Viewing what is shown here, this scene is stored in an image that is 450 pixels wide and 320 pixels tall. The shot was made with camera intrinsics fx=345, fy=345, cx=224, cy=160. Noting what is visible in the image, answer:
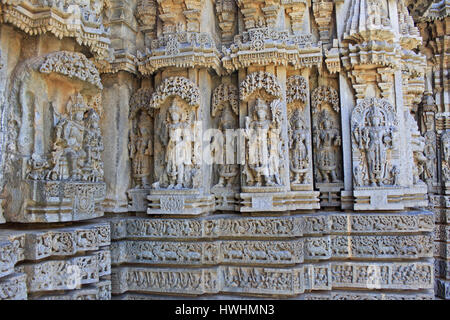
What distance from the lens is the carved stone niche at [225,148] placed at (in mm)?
6887

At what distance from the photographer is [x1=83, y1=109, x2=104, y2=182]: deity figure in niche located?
18.5 ft

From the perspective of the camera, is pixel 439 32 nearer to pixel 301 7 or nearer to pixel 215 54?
pixel 301 7

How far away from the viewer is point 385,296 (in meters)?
6.26

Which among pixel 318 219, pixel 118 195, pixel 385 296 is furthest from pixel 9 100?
pixel 385 296

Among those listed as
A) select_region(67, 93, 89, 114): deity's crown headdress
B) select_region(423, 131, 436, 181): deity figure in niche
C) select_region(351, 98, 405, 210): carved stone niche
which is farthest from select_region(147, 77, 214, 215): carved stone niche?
select_region(423, 131, 436, 181): deity figure in niche

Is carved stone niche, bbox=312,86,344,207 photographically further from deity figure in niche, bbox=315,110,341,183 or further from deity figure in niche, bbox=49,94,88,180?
deity figure in niche, bbox=49,94,88,180

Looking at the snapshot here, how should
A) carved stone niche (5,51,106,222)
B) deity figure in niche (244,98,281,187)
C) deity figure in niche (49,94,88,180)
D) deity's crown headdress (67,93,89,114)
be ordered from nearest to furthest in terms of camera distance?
1. carved stone niche (5,51,106,222)
2. deity figure in niche (49,94,88,180)
3. deity's crown headdress (67,93,89,114)
4. deity figure in niche (244,98,281,187)

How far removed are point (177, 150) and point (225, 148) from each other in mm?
1010

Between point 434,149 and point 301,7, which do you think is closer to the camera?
Answer: point 301,7

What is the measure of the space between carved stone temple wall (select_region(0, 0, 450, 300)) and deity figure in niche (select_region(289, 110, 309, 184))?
3cm

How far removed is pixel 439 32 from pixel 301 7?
5605 millimetres

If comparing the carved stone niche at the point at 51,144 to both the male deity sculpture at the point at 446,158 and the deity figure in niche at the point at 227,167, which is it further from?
the male deity sculpture at the point at 446,158

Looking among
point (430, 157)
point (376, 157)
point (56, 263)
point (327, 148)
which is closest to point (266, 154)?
point (327, 148)
